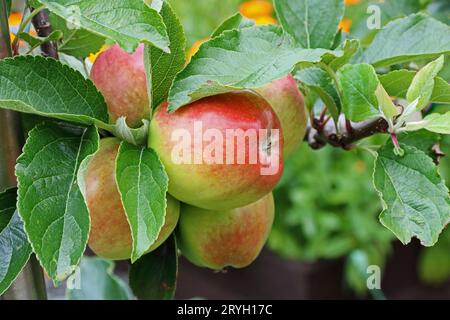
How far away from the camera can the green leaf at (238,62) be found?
1.35ft

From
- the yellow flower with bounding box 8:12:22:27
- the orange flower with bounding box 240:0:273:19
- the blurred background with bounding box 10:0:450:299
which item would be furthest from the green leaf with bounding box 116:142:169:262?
the orange flower with bounding box 240:0:273:19

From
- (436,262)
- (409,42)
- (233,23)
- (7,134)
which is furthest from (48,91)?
(436,262)

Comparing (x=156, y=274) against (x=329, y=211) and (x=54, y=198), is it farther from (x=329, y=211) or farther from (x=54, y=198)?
(x=329, y=211)

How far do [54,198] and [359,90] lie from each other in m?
0.22

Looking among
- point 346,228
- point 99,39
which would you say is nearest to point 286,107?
point 99,39

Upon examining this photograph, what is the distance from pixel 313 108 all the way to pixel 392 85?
5.2 inches

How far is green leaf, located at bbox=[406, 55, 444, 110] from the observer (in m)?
0.44

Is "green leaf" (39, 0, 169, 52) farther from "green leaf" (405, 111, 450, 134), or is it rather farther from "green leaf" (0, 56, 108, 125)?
"green leaf" (405, 111, 450, 134)

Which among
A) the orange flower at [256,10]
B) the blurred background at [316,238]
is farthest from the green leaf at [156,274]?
the orange flower at [256,10]

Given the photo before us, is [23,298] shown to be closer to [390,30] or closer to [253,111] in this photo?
[253,111]

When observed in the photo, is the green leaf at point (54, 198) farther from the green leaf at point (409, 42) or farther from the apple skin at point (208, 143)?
the green leaf at point (409, 42)

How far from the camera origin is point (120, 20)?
0.39 m

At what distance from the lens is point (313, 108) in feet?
2.04

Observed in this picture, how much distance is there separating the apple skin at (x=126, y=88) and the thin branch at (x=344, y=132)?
169mm
